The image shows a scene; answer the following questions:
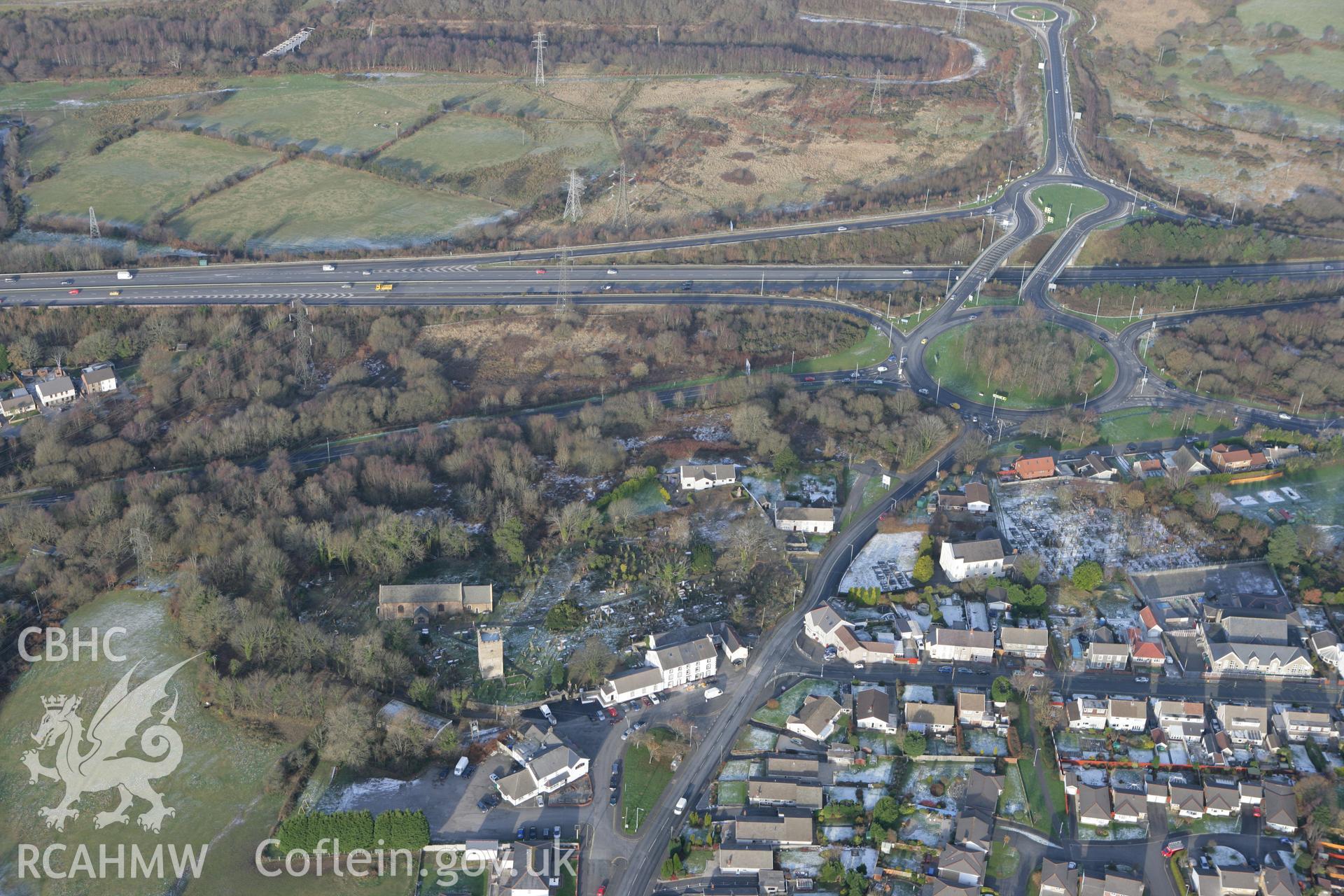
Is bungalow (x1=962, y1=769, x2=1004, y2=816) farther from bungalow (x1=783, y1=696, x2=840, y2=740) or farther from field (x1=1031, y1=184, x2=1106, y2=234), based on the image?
field (x1=1031, y1=184, x2=1106, y2=234)

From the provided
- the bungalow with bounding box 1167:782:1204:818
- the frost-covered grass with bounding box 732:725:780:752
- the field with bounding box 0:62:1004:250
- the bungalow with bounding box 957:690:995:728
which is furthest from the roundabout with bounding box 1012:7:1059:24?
the frost-covered grass with bounding box 732:725:780:752

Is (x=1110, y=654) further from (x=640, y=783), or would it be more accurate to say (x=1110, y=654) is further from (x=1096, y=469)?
(x=640, y=783)

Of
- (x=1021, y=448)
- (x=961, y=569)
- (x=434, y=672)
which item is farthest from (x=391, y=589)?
(x=1021, y=448)

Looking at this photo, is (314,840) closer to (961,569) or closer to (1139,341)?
(961,569)

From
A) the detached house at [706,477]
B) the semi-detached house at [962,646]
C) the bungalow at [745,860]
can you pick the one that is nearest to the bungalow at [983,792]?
the semi-detached house at [962,646]

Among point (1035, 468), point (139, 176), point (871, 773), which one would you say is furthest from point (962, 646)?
point (139, 176)

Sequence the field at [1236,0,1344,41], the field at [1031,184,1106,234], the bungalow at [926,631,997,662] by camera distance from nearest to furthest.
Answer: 1. the bungalow at [926,631,997,662]
2. the field at [1031,184,1106,234]
3. the field at [1236,0,1344,41]

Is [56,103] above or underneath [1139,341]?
above
